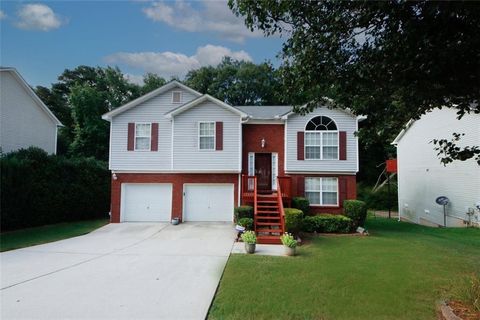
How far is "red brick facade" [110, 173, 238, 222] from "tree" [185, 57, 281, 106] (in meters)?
20.7

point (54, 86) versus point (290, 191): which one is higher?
→ point (54, 86)

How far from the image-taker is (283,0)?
4.55m

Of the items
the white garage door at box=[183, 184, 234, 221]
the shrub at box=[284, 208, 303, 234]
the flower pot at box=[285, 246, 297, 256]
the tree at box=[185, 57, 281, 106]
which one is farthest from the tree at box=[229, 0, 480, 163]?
the tree at box=[185, 57, 281, 106]

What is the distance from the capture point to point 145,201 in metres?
15.6

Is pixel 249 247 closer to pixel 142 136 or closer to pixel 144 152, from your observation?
pixel 144 152

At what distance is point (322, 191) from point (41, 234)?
42.8ft

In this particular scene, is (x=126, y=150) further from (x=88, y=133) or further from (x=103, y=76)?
(x=103, y=76)

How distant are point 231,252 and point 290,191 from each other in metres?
5.85

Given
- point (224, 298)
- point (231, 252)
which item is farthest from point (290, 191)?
point (224, 298)


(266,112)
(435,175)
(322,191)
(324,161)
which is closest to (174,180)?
(266,112)

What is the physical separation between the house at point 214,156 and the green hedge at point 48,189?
3.17 m

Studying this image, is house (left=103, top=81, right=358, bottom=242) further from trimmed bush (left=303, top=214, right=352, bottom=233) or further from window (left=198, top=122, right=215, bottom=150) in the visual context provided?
trimmed bush (left=303, top=214, right=352, bottom=233)

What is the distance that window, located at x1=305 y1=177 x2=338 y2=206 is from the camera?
15000 mm

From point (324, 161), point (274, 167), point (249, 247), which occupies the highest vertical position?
point (324, 161)
